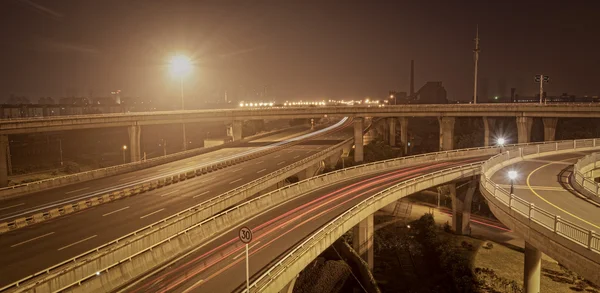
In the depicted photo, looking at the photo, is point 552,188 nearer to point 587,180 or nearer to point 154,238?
point 587,180

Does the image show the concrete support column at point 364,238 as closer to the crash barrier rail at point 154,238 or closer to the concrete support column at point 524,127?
the crash barrier rail at point 154,238

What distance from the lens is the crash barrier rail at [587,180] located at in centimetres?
2705

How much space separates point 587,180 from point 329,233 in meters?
19.7

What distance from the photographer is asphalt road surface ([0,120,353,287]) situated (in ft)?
74.9

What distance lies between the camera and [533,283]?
2719 cm

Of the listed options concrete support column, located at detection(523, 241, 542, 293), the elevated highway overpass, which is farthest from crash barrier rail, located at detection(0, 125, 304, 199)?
concrete support column, located at detection(523, 241, 542, 293)

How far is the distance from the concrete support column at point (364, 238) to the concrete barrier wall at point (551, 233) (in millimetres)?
12408

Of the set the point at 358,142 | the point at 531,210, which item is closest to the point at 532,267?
the point at 531,210

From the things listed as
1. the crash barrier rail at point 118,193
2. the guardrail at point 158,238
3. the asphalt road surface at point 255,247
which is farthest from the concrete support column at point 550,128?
the crash barrier rail at point 118,193

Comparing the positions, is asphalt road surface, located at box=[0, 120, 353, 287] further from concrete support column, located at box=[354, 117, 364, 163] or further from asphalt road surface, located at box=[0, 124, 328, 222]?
concrete support column, located at box=[354, 117, 364, 163]

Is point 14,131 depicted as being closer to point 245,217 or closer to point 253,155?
point 253,155

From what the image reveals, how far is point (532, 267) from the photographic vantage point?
87.1 ft

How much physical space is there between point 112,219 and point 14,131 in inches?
1421

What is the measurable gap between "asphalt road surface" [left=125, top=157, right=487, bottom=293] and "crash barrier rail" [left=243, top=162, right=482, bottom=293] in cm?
125
